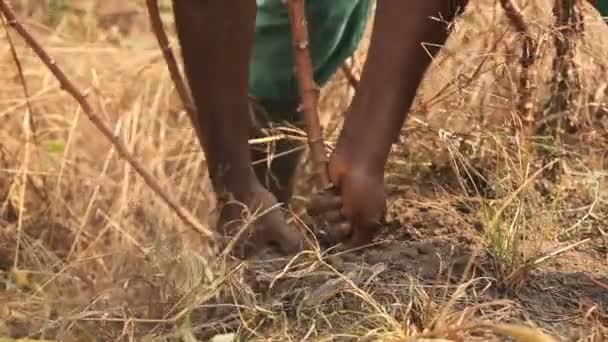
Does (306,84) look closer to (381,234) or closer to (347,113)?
(347,113)

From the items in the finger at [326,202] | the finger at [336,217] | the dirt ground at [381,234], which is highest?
the finger at [326,202]

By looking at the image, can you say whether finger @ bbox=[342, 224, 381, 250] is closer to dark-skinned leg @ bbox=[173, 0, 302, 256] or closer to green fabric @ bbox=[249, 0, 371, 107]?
dark-skinned leg @ bbox=[173, 0, 302, 256]

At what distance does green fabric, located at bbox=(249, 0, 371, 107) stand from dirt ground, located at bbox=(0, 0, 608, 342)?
0.53ft

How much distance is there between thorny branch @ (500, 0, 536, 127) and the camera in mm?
1274

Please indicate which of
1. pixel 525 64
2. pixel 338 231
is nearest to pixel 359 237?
pixel 338 231

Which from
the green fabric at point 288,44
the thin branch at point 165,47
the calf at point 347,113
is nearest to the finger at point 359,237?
the calf at point 347,113

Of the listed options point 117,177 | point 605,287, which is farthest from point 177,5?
point 117,177

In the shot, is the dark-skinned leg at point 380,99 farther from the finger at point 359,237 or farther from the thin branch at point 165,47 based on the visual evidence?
the thin branch at point 165,47

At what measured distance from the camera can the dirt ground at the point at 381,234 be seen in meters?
0.99

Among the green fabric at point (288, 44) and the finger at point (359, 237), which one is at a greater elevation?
the green fabric at point (288, 44)

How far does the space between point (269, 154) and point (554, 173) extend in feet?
1.30

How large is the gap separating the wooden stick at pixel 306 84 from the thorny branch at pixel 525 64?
0.95 feet

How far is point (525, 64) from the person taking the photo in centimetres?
128

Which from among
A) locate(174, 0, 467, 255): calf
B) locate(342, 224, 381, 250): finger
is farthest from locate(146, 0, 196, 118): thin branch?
locate(342, 224, 381, 250): finger
